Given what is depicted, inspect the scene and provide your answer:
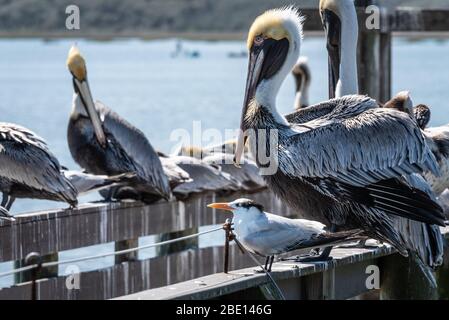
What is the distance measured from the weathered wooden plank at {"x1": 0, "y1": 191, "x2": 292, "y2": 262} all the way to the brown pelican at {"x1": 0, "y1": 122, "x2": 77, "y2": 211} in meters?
0.25

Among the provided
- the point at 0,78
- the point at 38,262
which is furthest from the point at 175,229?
the point at 0,78

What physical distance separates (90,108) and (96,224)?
1914 mm

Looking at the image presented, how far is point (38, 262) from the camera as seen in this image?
562 centimetres

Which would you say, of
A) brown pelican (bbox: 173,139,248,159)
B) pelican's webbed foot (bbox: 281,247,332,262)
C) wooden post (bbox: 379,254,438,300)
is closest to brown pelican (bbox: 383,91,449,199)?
wooden post (bbox: 379,254,438,300)

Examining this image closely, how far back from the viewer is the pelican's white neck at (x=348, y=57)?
29.4ft

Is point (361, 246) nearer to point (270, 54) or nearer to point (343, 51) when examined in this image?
point (270, 54)

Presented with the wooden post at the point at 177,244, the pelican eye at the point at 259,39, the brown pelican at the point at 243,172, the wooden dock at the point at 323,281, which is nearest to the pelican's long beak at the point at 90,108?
the wooden post at the point at 177,244

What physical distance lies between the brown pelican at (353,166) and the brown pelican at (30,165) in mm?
2552

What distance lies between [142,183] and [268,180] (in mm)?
3356

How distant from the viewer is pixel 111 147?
1105cm

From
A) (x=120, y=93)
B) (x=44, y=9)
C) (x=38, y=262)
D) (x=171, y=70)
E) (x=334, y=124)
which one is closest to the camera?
(x=38, y=262)

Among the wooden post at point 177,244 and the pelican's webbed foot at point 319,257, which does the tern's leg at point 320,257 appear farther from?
the wooden post at point 177,244

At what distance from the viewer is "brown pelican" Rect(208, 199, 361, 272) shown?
666 centimetres

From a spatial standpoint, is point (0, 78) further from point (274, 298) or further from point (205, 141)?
point (274, 298)
